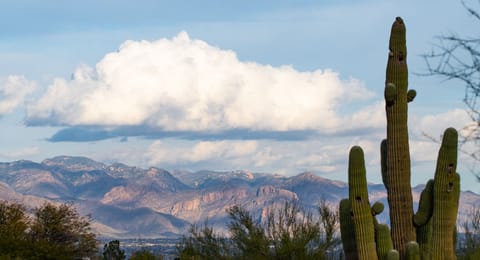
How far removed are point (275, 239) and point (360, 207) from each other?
1595 centimetres

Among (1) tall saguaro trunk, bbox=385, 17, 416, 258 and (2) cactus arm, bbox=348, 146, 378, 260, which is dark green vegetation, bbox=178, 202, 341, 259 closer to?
(1) tall saguaro trunk, bbox=385, 17, 416, 258

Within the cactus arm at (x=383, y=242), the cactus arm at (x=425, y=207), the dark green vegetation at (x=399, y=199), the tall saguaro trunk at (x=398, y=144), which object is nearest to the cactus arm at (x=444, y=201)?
the dark green vegetation at (x=399, y=199)

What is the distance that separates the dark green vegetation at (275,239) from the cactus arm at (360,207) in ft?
48.7

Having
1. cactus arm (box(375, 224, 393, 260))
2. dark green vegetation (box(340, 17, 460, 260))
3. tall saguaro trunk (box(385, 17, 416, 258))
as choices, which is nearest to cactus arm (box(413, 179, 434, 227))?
dark green vegetation (box(340, 17, 460, 260))

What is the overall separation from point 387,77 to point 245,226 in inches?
660

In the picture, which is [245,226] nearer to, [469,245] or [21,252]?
[469,245]

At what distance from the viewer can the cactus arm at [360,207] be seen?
1762cm

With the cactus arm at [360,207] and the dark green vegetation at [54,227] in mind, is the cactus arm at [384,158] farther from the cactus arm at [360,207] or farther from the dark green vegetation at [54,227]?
the dark green vegetation at [54,227]

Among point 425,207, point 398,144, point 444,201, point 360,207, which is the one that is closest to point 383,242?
point 360,207

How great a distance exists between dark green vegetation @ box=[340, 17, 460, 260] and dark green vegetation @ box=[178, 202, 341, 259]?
14074mm

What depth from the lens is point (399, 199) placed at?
59.5 ft

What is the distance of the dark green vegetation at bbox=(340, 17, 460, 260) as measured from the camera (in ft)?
57.8

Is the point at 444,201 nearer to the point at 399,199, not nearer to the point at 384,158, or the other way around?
the point at 399,199

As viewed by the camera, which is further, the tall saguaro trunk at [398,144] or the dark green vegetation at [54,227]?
the dark green vegetation at [54,227]
